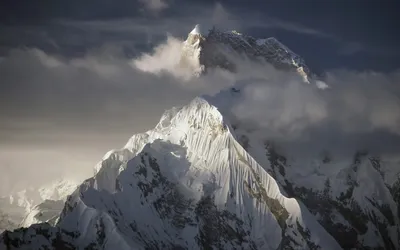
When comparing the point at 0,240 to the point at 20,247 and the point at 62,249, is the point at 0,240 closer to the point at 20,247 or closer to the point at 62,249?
the point at 20,247

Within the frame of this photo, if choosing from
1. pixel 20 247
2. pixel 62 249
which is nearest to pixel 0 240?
pixel 20 247
